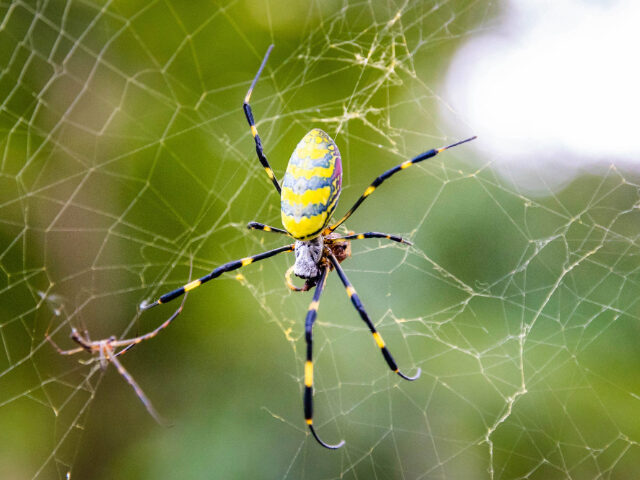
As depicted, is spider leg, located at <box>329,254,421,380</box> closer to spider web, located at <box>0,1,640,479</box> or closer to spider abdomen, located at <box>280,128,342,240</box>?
spider abdomen, located at <box>280,128,342,240</box>

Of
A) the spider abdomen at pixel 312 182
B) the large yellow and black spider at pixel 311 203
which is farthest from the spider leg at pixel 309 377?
the spider abdomen at pixel 312 182

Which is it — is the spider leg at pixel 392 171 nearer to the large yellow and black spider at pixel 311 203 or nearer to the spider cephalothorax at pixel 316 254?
the large yellow and black spider at pixel 311 203

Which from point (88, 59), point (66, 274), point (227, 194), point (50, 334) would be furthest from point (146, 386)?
point (88, 59)

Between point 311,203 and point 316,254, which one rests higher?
point 311,203

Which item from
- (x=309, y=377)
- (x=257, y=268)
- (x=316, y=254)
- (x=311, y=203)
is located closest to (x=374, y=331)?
(x=309, y=377)

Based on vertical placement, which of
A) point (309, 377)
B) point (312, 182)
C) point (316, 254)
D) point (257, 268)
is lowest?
point (257, 268)

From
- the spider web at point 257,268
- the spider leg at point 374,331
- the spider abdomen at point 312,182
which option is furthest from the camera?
the spider web at point 257,268

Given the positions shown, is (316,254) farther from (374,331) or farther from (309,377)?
→ (309,377)
